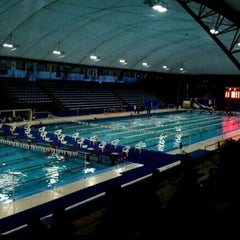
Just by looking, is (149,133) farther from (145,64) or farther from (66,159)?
(145,64)

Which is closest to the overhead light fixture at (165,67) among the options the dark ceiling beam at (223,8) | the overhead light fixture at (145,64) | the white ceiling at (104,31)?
the overhead light fixture at (145,64)

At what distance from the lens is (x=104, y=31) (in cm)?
2247

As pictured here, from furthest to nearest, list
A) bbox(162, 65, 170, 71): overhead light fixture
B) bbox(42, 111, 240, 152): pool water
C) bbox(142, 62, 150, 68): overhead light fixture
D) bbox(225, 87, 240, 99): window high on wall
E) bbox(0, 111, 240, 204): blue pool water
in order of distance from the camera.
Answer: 1. bbox(162, 65, 170, 71): overhead light fixture
2. bbox(142, 62, 150, 68): overhead light fixture
3. bbox(42, 111, 240, 152): pool water
4. bbox(225, 87, 240, 99): window high on wall
5. bbox(0, 111, 240, 204): blue pool water

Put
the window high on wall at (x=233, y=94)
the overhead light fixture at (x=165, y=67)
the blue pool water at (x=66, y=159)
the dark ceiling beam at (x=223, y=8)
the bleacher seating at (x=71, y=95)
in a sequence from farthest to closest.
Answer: the overhead light fixture at (x=165, y=67) < the bleacher seating at (x=71, y=95) < the window high on wall at (x=233, y=94) < the blue pool water at (x=66, y=159) < the dark ceiling beam at (x=223, y=8)

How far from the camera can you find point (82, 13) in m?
18.4

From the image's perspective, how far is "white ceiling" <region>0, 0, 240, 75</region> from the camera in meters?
17.0

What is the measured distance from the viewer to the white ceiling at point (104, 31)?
55.9ft

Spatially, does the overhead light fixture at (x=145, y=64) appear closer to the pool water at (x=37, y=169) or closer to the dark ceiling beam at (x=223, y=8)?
the pool water at (x=37, y=169)

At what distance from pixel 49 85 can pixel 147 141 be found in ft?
56.0

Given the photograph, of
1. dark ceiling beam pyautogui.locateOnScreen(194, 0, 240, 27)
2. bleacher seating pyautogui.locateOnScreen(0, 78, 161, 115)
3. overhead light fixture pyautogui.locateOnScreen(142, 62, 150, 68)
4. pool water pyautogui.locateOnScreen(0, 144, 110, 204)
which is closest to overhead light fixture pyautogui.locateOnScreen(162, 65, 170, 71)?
overhead light fixture pyautogui.locateOnScreen(142, 62, 150, 68)

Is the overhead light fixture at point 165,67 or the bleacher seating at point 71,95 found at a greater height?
the overhead light fixture at point 165,67

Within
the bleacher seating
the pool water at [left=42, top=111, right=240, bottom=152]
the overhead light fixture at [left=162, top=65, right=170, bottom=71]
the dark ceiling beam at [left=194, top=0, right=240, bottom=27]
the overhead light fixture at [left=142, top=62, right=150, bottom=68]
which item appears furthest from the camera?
the overhead light fixture at [left=162, top=65, right=170, bottom=71]

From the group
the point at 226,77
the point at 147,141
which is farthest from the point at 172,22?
the point at 226,77

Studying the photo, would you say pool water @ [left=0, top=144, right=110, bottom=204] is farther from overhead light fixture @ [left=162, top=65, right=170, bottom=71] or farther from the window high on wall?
overhead light fixture @ [left=162, top=65, right=170, bottom=71]
